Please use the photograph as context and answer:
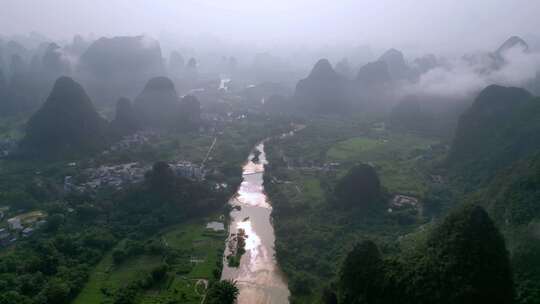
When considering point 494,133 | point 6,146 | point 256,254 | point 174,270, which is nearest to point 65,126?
point 6,146

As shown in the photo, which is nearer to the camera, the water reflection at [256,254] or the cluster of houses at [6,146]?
the water reflection at [256,254]

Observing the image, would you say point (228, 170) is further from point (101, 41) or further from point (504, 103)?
point (101, 41)

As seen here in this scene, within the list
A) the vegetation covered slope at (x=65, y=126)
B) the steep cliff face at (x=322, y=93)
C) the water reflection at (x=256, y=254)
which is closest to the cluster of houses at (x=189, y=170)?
the water reflection at (x=256, y=254)

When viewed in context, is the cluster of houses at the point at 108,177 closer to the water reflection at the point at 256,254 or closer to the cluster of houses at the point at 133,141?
the cluster of houses at the point at 133,141

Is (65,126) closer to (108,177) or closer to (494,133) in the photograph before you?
(108,177)

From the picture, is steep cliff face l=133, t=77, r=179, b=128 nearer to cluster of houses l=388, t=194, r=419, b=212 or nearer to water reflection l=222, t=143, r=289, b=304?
water reflection l=222, t=143, r=289, b=304
